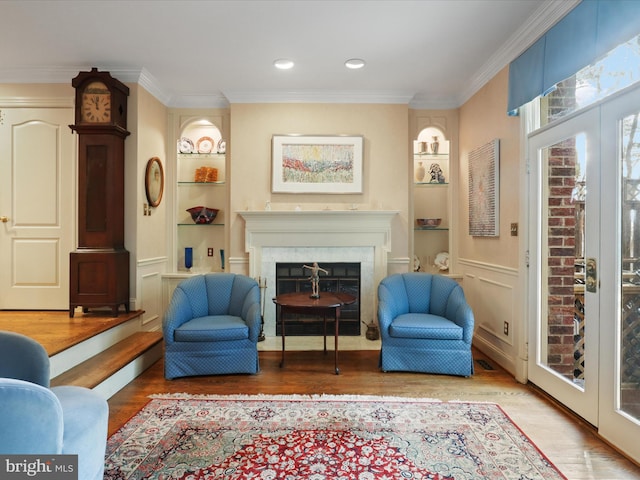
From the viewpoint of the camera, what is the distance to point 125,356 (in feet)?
10.6

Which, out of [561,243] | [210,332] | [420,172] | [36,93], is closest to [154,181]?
[36,93]

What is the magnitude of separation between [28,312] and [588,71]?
17.7ft

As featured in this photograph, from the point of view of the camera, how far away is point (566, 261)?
2729mm

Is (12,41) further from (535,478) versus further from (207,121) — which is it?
(535,478)

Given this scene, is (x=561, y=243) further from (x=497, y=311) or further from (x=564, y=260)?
(x=497, y=311)

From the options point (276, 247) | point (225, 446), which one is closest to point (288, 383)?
point (225, 446)

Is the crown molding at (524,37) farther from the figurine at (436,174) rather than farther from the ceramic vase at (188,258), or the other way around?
the ceramic vase at (188,258)

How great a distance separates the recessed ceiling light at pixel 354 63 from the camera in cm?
360

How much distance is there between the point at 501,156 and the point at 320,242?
6.73ft

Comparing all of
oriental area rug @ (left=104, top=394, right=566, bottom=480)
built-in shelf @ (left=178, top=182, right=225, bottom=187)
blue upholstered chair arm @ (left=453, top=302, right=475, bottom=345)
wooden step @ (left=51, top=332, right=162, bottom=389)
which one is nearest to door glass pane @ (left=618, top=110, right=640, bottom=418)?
oriental area rug @ (left=104, top=394, right=566, bottom=480)

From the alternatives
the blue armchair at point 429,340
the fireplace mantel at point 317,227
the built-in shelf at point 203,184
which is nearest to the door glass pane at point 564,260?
the blue armchair at point 429,340

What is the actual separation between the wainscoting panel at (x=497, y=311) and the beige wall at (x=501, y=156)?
0.13m

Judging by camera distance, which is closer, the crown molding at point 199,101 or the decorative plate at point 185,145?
the crown molding at point 199,101

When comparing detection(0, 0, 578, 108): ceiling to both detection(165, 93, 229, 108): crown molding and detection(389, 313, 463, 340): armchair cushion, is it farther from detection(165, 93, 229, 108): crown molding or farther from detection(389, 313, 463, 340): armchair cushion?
detection(389, 313, 463, 340): armchair cushion
